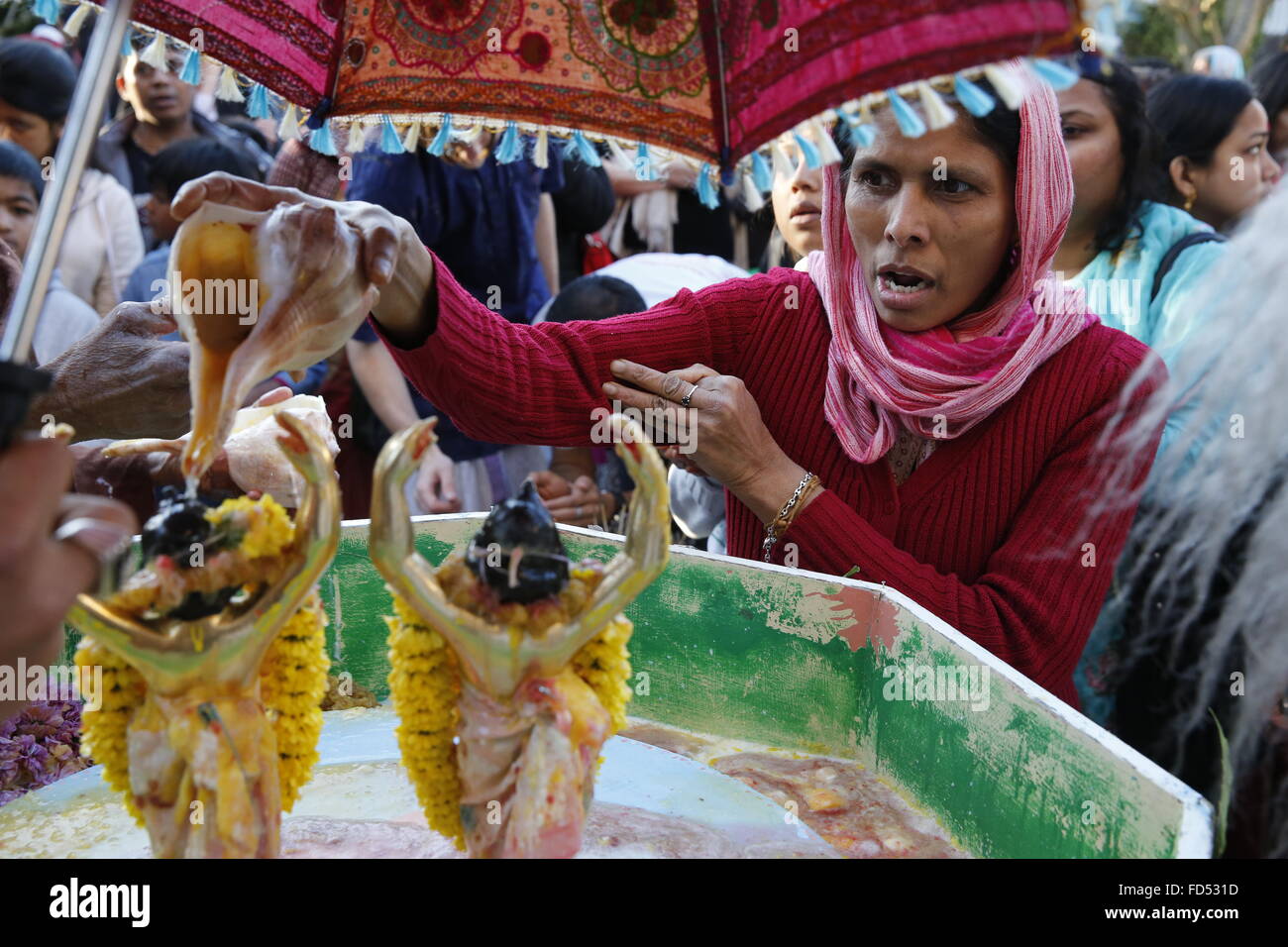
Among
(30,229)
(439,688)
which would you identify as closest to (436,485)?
(30,229)

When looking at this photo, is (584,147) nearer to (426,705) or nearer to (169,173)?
(426,705)

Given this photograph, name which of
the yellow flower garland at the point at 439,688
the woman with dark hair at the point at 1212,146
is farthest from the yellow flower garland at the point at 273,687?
the woman with dark hair at the point at 1212,146

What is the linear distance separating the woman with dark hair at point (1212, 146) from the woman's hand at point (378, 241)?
2.52m

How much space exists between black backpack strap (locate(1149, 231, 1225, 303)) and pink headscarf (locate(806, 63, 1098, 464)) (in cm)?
98

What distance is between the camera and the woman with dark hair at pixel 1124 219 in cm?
283

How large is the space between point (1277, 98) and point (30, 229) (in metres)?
3.81

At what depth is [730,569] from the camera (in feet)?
6.12

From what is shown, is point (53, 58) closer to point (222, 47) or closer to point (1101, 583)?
point (222, 47)

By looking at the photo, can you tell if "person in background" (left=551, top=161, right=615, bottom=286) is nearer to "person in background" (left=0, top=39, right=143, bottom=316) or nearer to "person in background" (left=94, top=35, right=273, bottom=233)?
"person in background" (left=94, top=35, right=273, bottom=233)

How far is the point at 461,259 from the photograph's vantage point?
343cm

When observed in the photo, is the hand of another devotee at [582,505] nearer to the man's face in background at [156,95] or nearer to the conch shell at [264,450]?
the conch shell at [264,450]
